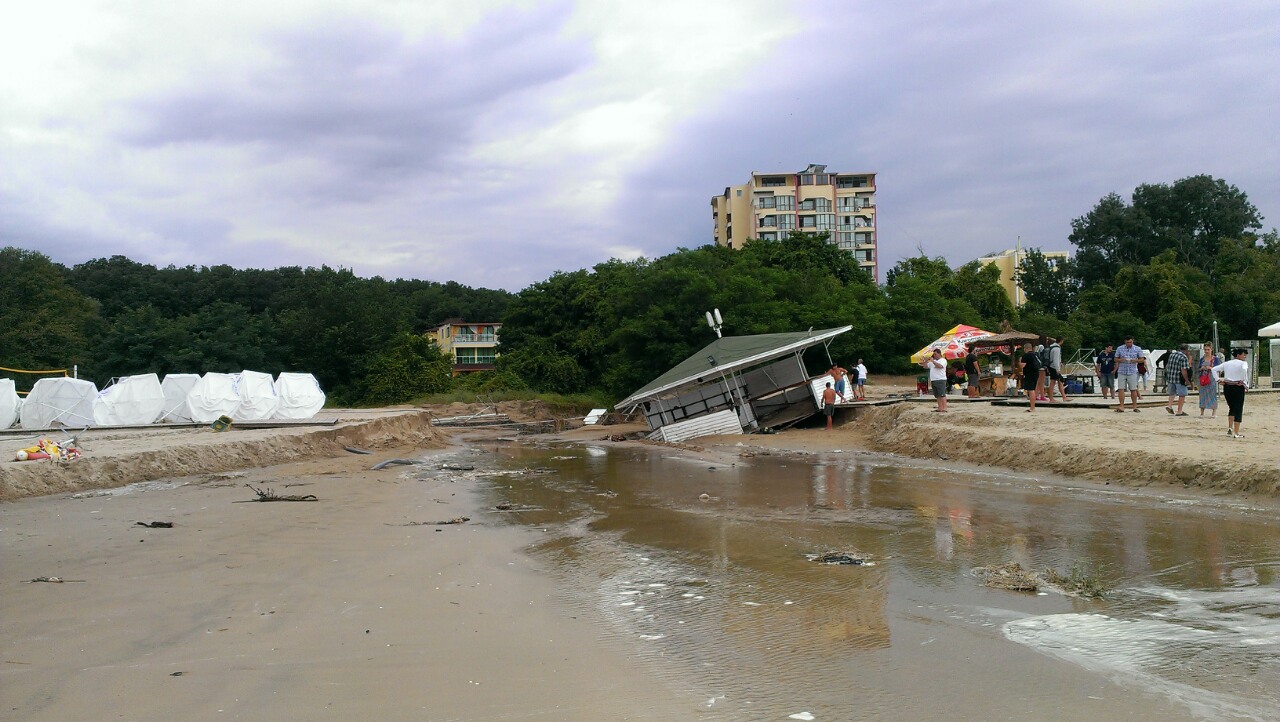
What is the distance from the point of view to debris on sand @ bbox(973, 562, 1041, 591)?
691 centimetres

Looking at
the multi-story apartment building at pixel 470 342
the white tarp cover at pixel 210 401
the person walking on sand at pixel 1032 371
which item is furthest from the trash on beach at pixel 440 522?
the multi-story apartment building at pixel 470 342

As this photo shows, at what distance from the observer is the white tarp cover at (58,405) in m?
28.9

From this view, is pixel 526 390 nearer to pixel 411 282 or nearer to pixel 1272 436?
pixel 1272 436

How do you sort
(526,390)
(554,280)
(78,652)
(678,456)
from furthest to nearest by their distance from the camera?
(554,280) → (526,390) → (678,456) → (78,652)

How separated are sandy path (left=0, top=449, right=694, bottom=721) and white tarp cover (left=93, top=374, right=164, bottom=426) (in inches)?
851

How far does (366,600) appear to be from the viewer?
6.86 meters

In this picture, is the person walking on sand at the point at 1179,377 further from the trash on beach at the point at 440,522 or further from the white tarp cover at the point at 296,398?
the white tarp cover at the point at 296,398

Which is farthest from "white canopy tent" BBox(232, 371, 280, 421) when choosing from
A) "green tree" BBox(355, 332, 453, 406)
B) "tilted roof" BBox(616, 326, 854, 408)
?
"green tree" BBox(355, 332, 453, 406)

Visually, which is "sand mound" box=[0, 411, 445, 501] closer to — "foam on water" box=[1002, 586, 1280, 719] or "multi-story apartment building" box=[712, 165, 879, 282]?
"foam on water" box=[1002, 586, 1280, 719]

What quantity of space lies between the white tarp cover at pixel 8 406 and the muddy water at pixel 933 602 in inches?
1016

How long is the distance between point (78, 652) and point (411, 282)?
116 meters

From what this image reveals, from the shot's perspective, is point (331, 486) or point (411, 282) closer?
point (331, 486)

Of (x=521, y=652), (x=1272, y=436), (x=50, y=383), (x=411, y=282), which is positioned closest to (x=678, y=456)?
(x=1272, y=436)

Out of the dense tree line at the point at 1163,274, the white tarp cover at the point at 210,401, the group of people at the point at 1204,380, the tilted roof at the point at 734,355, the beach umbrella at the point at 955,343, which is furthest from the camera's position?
the dense tree line at the point at 1163,274
